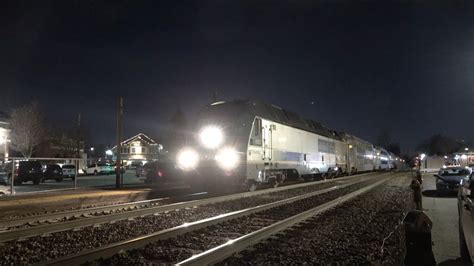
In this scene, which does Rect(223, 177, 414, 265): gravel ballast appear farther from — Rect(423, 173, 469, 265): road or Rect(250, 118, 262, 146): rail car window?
Rect(250, 118, 262, 146): rail car window

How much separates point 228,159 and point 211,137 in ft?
5.34

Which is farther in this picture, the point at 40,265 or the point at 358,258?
the point at 358,258

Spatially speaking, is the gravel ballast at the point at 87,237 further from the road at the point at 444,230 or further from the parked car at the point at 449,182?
the parked car at the point at 449,182

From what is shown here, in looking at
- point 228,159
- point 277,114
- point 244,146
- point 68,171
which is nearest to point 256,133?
point 244,146

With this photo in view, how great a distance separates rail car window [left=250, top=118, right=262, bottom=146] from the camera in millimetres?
17558

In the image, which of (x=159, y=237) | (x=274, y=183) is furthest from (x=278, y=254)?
(x=274, y=183)

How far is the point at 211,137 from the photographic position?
18.0 m

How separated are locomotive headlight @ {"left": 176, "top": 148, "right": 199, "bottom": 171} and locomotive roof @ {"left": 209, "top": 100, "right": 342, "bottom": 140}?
2875 mm

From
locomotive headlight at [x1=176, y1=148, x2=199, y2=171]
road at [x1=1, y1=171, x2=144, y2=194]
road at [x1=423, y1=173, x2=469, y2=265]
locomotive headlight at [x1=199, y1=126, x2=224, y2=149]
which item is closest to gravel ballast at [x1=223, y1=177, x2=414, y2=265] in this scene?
road at [x1=423, y1=173, x2=469, y2=265]

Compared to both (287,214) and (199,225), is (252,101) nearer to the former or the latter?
(287,214)

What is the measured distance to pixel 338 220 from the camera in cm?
1140

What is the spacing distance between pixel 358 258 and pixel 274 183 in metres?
14.2

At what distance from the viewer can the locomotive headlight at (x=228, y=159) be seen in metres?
16.9

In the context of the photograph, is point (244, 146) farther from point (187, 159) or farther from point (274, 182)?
point (274, 182)
